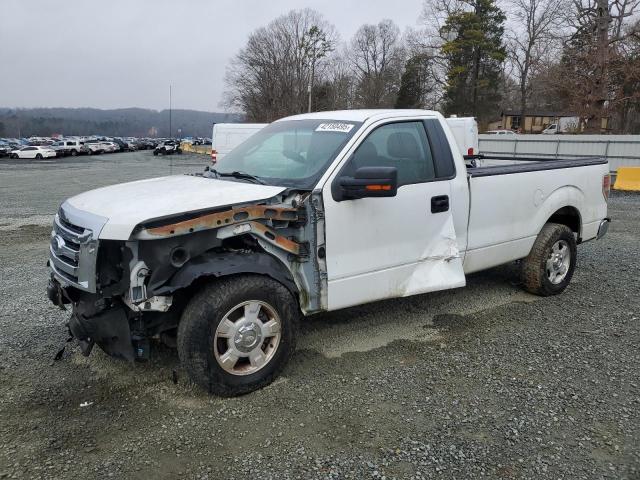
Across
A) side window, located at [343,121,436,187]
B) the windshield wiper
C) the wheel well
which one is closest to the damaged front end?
the windshield wiper

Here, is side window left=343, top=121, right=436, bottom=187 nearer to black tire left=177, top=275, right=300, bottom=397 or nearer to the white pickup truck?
the white pickup truck

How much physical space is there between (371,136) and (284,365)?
188 centimetres

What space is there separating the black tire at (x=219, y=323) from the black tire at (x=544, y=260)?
2997 mm

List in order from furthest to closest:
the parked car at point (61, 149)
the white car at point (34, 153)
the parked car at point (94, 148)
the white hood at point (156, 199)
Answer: the parked car at point (94, 148)
the parked car at point (61, 149)
the white car at point (34, 153)
the white hood at point (156, 199)

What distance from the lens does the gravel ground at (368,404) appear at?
110 inches

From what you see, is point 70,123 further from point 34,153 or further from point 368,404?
point 368,404

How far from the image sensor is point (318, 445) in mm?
2945

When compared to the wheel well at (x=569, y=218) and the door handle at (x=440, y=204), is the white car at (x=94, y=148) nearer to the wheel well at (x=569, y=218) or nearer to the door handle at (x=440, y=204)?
the wheel well at (x=569, y=218)

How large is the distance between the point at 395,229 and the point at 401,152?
68cm

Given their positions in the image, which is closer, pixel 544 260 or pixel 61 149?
pixel 544 260

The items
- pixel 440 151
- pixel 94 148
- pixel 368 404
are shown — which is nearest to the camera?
pixel 368 404

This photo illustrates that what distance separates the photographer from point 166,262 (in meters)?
3.17

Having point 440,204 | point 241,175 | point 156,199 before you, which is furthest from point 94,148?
point 440,204

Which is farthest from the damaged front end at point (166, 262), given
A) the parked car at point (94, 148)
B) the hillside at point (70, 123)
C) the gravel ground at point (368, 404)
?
the hillside at point (70, 123)
